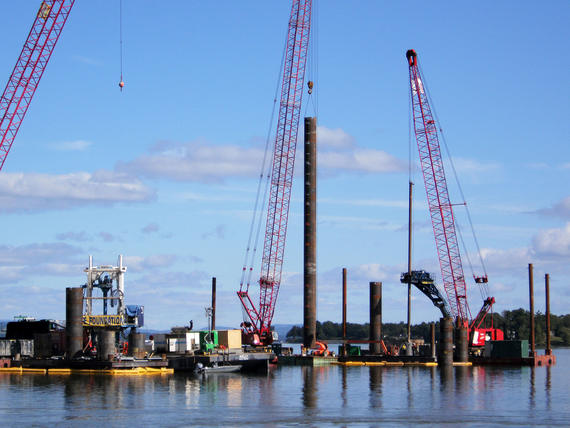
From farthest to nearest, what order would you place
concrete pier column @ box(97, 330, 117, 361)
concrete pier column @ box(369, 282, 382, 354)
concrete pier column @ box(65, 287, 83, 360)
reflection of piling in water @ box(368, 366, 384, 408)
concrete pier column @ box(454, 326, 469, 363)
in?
concrete pier column @ box(369, 282, 382, 354)
concrete pier column @ box(454, 326, 469, 363)
concrete pier column @ box(65, 287, 83, 360)
concrete pier column @ box(97, 330, 117, 361)
reflection of piling in water @ box(368, 366, 384, 408)

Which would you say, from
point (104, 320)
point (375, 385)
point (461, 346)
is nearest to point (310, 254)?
point (461, 346)

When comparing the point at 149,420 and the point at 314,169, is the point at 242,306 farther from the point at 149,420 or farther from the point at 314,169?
the point at 149,420

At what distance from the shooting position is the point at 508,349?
434 feet

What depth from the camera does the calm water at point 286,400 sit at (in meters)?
66.9

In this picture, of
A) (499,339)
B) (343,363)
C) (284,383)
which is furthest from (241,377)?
→ (499,339)

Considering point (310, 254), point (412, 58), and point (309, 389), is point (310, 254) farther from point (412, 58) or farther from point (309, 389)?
point (309, 389)

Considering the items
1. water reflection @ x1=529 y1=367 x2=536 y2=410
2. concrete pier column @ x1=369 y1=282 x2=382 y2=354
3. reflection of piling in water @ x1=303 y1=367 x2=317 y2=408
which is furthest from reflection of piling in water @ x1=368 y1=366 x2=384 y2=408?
concrete pier column @ x1=369 y1=282 x2=382 y2=354

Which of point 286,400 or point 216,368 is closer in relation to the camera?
point 286,400

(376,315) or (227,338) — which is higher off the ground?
(376,315)

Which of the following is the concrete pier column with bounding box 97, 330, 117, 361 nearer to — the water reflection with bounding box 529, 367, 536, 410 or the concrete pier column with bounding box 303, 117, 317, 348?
the water reflection with bounding box 529, 367, 536, 410

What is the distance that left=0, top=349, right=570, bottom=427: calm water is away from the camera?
6694 cm

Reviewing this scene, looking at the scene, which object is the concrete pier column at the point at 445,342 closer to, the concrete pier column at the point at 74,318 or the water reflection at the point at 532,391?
the water reflection at the point at 532,391

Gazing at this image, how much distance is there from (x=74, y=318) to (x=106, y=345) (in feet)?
14.7

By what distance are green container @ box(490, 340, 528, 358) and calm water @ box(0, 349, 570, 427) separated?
20609 millimetres
